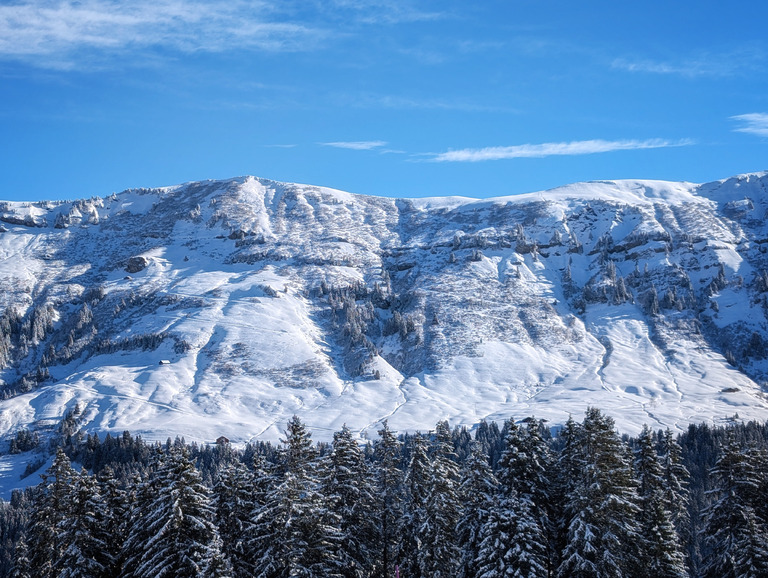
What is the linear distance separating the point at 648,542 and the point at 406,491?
18993mm

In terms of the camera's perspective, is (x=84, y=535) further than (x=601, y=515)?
Yes

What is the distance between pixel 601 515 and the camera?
141 feet

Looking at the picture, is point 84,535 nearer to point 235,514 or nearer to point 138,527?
point 138,527

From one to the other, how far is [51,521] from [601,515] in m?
38.5

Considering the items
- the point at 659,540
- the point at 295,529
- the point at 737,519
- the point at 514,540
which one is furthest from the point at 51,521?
the point at 737,519

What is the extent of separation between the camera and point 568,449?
1960 inches

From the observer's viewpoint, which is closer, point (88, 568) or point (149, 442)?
point (88, 568)

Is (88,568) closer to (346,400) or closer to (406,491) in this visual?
(406,491)

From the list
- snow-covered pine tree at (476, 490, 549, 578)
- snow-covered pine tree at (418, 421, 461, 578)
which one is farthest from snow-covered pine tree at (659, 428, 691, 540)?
snow-covered pine tree at (418, 421, 461, 578)

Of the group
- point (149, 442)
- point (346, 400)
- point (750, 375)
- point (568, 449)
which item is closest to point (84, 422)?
point (149, 442)

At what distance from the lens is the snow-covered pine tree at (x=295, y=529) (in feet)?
149

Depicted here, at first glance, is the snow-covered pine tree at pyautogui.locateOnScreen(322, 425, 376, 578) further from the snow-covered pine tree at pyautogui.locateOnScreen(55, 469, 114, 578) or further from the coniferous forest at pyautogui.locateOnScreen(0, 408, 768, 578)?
the snow-covered pine tree at pyautogui.locateOnScreen(55, 469, 114, 578)

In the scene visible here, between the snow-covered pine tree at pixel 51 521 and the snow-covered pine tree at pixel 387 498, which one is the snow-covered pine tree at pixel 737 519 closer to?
the snow-covered pine tree at pixel 387 498

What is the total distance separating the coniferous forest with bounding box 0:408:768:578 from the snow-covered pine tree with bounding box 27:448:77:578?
4.4 inches
